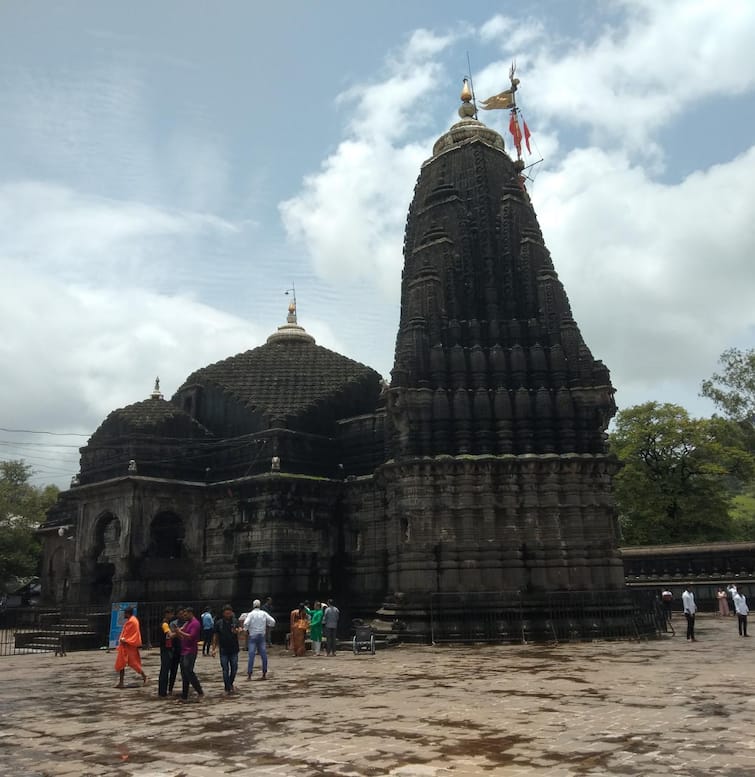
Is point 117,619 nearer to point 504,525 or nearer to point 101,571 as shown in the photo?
point 101,571

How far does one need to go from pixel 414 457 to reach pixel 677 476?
2621 centimetres

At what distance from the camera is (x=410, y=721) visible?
9.47 meters

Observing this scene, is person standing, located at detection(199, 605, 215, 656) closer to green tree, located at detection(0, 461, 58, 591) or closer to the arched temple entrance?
the arched temple entrance

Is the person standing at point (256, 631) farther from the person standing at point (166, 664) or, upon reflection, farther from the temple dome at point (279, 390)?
the temple dome at point (279, 390)

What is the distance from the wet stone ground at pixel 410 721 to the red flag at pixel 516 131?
22141mm

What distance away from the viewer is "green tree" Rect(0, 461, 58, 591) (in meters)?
46.0

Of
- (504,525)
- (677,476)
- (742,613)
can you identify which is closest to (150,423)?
(504,525)

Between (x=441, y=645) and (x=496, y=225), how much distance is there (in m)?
15.3

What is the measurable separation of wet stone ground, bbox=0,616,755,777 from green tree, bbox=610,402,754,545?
27.5 m

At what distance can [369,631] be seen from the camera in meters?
20.0

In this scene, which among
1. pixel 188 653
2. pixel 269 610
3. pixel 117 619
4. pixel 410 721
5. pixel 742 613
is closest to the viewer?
pixel 410 721

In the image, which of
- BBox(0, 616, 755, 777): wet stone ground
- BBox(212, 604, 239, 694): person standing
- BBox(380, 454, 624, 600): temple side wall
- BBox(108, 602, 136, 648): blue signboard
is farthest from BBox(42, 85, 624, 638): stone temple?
BBox(212, 604, 239, 694): person standing

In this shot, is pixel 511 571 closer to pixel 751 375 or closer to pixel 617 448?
pixel 617 448

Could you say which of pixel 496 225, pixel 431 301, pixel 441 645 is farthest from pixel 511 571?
pixel 496 225
